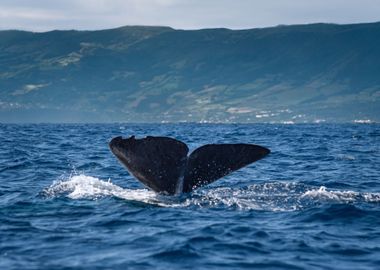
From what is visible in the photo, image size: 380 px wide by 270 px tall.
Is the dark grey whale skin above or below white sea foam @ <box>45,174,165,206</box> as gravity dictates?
above

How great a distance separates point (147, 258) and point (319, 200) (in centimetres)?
628

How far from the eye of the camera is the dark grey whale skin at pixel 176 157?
504 inches

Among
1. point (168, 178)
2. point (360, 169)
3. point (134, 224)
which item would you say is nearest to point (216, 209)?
point (168, 178)

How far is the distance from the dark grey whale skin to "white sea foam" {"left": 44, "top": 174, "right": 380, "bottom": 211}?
88 cm

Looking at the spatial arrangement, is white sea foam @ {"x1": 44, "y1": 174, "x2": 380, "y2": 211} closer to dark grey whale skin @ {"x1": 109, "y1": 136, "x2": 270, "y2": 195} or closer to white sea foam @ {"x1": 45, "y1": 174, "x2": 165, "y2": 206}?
white sea foam @ {"x1": 45, "y1": 174, "x2": 165, "y2": 206}

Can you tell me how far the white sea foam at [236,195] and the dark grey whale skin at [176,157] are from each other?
0.88m

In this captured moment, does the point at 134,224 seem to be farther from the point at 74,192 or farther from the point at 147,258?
the point at 74,192

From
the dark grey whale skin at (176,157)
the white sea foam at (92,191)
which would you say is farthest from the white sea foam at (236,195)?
the dark grey whale skin at (176,157)

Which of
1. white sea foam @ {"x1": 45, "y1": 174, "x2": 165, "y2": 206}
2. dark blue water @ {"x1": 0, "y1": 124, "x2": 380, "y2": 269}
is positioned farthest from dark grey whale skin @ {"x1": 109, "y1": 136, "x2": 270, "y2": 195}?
white sea foam @ {"x1": 45, "y1": 174, "x2": 165, "y2": 206}

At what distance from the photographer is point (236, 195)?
1552cm

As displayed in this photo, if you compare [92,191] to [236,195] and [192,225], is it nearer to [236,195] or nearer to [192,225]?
[236,195]

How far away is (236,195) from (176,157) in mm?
3023

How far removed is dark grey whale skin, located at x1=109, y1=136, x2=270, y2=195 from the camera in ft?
42.0

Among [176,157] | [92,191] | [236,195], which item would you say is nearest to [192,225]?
[176,157]
